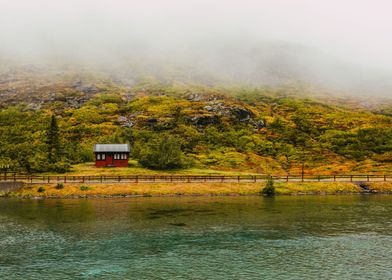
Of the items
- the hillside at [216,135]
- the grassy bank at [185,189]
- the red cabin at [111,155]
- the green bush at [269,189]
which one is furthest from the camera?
the hillside at [216,135]

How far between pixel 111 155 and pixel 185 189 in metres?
32.0

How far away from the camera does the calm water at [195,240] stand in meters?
37.7

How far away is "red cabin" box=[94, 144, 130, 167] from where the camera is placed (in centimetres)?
11450

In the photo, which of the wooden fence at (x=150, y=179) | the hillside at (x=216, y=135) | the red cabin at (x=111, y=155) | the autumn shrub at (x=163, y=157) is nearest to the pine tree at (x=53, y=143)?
the hillside at (x=216, y=135)

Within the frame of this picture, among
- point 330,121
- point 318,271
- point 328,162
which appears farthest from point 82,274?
point 330,121

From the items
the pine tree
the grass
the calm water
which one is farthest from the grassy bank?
the pine tree

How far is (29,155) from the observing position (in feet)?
370

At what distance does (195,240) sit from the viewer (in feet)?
160

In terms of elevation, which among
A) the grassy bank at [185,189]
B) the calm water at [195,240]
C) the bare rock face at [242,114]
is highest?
the bare rock face at [242,114]

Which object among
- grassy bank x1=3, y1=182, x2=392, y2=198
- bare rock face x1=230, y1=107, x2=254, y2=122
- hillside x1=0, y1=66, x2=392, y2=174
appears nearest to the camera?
grassy bank x1=3, y1=182, x2=392, y2=198

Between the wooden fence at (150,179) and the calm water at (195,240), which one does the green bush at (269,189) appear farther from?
the calm water at (195,240)

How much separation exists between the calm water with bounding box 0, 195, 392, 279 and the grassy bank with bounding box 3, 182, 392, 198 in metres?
9.60

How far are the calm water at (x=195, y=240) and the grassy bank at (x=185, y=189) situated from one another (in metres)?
9.60

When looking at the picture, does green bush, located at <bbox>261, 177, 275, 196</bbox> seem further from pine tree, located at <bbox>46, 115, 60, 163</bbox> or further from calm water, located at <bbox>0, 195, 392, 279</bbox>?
pine tree, located at <bbox>46, 115, 60, 163</bbox>
